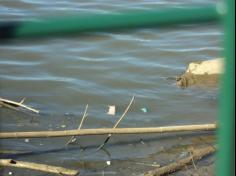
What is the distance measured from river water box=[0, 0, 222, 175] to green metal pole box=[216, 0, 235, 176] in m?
3.23

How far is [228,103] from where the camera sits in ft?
4.24

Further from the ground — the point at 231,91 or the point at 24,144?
the point at 231,91

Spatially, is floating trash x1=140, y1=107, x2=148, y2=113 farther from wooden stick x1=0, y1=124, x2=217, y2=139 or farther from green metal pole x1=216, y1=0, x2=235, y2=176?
green metal pole x1=216, y1=0, x2=235, y2=176

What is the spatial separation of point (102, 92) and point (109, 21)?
6251 millimetres

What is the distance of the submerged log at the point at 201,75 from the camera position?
24.9ft

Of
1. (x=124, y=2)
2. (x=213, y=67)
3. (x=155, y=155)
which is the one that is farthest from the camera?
(x=124, y=2)

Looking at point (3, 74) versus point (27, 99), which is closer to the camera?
point (27, 99)

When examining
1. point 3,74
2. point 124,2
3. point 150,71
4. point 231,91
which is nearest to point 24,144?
point 3,74

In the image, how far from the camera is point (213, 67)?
759 centimetres

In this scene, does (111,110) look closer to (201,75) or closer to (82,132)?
(201,75)

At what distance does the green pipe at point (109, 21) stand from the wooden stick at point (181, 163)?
365 cm

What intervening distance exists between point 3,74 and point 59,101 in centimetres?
114

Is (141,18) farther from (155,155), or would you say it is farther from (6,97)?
(6,97)

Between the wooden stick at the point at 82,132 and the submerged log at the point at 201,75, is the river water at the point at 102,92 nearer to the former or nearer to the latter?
the submerged log at the point at 201,75
